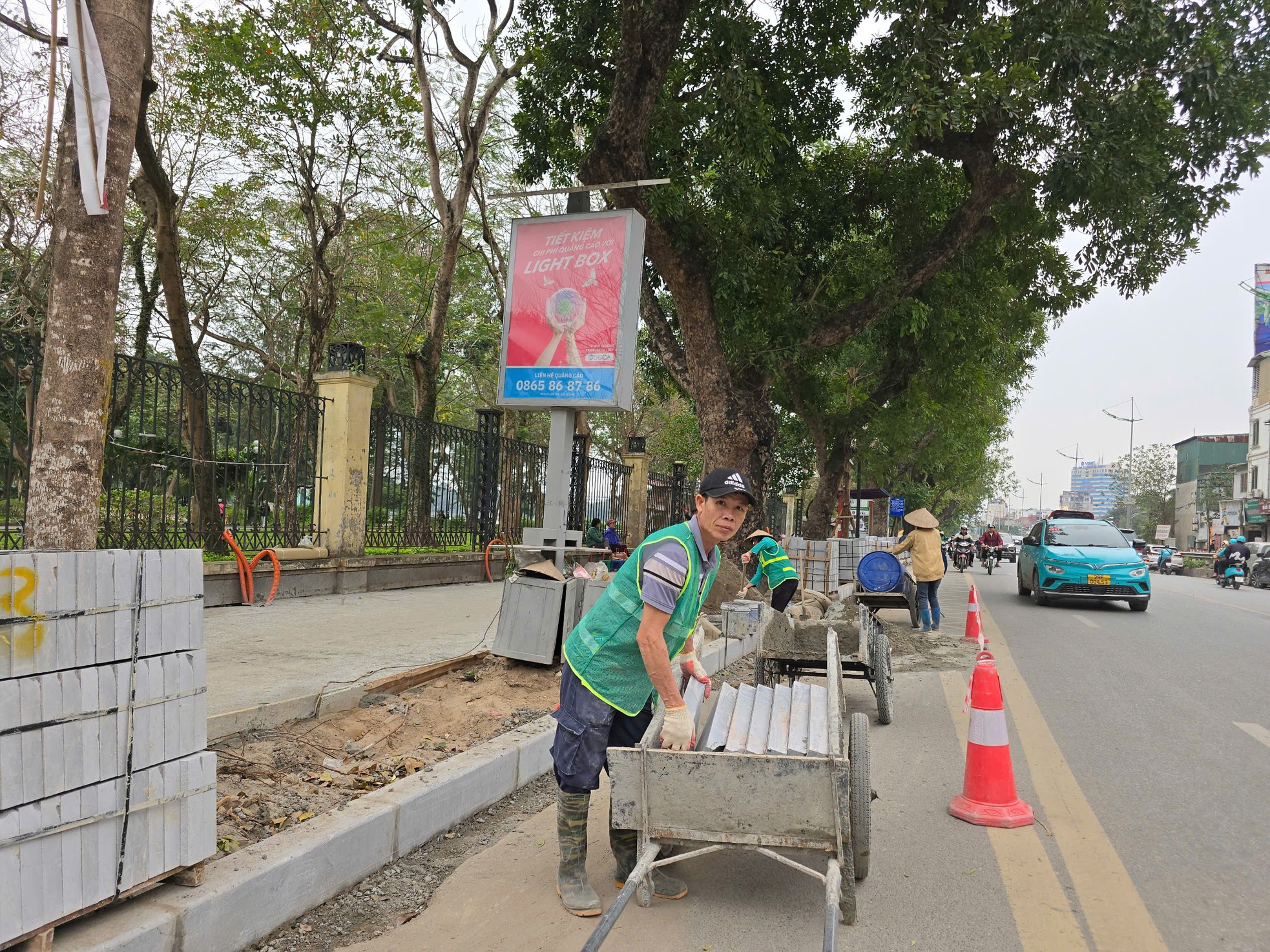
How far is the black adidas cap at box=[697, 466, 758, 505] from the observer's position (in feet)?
10.0

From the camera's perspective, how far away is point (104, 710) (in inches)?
96.6

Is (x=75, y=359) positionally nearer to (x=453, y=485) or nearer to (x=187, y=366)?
(x=187, y=366)

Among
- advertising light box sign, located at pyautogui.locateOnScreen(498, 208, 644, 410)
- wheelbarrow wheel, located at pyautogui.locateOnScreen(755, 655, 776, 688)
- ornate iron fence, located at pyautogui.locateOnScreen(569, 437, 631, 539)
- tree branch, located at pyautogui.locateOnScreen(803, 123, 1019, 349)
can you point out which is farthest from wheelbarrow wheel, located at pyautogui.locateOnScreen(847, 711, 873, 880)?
ornate iron fence, located at pyautogui.locateOnScreen(569, 437, 631, 539)

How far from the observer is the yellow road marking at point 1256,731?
19.1 feet

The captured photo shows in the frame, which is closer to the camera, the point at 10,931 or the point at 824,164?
the point at 10,931

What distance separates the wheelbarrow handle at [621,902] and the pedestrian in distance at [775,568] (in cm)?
427

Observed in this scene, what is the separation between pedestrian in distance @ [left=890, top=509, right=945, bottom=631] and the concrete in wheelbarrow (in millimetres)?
7203

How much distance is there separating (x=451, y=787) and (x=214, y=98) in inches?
575

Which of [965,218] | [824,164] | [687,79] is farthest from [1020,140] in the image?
[687,79]

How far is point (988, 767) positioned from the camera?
168 inches

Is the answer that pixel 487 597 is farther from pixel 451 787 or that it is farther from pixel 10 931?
pixel 10 931

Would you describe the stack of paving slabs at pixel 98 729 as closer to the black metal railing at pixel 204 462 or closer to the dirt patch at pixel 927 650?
the black metal railing at pixel 204 462

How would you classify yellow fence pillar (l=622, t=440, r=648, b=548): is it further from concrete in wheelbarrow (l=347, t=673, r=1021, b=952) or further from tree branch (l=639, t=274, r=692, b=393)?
concrete in wheelbarrow (l=347, t=673, r=1021, b=952)

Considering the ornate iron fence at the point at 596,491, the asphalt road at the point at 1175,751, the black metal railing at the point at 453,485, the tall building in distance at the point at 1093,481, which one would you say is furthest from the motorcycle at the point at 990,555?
the tall building in distance at the point at 1093,481
